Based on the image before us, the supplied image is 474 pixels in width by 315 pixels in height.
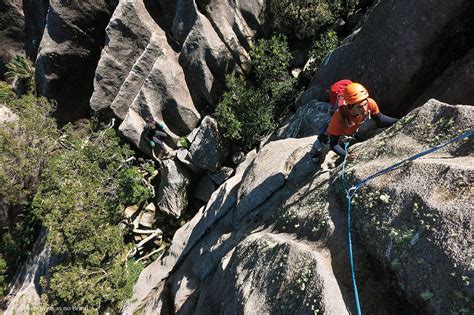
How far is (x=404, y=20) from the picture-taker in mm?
8547

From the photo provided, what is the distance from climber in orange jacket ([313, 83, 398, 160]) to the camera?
6.28 metres

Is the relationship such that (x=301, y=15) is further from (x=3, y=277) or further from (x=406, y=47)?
(x=3, y=277)

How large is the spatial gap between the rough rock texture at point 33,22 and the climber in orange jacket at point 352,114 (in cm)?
1888

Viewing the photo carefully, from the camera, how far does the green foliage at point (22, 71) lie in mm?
19391

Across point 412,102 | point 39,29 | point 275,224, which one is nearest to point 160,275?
point 275,224

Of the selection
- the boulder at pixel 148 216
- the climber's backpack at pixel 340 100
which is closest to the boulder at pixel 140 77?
the boulder at pixel 148 216

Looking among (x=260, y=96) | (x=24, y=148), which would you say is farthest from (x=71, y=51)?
(x=260, y=96)

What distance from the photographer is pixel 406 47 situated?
861 cm

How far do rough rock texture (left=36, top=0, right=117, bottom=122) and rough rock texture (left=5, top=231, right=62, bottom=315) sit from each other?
7751 millimetres

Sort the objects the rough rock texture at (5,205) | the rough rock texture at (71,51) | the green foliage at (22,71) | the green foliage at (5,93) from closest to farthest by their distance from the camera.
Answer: the rough rock texture at (71,51)
the rough rock texture at (5,205)
the green foliage at (5,93)
the green foliage at (22,71)

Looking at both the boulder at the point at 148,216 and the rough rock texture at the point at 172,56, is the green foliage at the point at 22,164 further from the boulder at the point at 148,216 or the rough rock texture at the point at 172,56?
the boulder at the point at 148,216

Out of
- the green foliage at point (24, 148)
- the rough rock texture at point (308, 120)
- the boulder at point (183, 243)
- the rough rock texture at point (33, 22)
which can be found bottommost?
the boulder at point (183, 243)

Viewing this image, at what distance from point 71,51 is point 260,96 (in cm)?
1099

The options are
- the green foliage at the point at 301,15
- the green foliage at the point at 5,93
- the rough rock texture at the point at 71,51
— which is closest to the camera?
the green foliage at the point at 301,15
